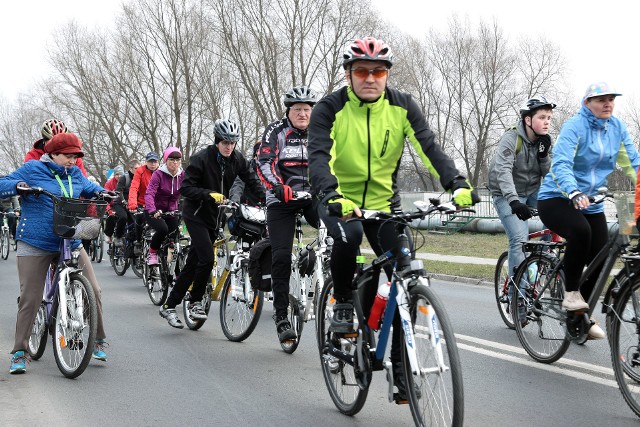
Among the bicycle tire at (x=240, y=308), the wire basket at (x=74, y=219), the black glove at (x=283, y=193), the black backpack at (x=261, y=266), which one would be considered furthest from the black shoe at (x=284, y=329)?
the wire basket at (x=74, y=219)

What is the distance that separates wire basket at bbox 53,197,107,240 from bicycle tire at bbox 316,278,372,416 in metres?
2.13

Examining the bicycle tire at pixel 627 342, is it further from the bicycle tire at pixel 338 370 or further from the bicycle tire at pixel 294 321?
the bicycle tire at pixel 294 321

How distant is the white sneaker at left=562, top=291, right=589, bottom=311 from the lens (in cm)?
586

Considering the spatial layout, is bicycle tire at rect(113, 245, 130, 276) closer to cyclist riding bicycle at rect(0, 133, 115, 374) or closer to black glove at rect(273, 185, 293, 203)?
cyclist riding bicycle at rect(0, 133, 115, 374)

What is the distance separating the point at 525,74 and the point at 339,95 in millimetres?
47661

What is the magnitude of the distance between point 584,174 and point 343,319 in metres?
2.38

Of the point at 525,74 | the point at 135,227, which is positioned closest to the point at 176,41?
the point at 525,74

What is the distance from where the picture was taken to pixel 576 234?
19.7 ft

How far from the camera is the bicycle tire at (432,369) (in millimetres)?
3863

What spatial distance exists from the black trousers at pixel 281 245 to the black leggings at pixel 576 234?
198 cm

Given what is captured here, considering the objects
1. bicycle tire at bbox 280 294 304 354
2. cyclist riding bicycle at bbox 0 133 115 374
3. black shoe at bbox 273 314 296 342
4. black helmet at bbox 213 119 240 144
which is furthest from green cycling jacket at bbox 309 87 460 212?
black helmet at bbox 213 119 240 144

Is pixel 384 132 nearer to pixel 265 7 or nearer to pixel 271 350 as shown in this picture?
pixel 271 350

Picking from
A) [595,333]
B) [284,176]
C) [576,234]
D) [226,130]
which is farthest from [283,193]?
[595,333]

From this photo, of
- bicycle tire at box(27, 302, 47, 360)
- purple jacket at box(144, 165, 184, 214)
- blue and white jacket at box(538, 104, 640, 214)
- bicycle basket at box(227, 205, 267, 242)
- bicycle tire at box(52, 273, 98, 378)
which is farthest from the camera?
purple jacket at box(144, 165, 184, 214)
